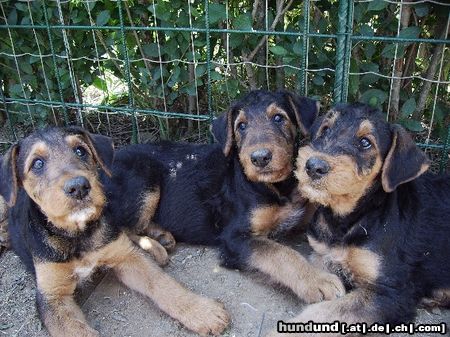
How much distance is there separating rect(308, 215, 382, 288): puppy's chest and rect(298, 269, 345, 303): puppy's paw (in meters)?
0.12

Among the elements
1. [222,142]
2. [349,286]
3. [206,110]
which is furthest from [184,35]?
[349,286]

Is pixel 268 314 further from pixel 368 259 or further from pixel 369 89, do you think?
pixel 369 89

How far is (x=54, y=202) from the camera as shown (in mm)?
3588

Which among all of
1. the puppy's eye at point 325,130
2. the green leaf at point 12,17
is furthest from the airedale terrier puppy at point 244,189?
the green leaf at point 12,17

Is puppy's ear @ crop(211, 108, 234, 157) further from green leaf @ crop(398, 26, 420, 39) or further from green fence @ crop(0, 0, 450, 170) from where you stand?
green leaf @ crop(398, 26, 420, 39)

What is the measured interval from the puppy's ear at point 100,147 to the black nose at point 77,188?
0.51 metres

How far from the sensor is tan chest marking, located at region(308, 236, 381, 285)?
3.65 metres

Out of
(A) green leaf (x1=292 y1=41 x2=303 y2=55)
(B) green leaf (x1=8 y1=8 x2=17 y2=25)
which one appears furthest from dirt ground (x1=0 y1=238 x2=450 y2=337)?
(B) green leaf (x1=8 y1=8 x2=17 y2=25)

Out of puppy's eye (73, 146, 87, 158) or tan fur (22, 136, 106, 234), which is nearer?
tan fur (22, 136, 106, 234)

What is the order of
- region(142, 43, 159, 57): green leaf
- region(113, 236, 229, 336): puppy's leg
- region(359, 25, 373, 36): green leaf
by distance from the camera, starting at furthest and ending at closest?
region(142, 43, 159, 57): green leaf < region(359, 25, 373, 36): green leaf < region(113, 236, 229, 336): puppy's leg

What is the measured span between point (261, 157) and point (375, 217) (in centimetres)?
102

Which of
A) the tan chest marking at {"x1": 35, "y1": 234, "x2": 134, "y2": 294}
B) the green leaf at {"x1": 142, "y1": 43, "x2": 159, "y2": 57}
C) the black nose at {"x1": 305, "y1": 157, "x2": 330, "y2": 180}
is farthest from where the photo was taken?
the green leaf at {"x1": 142, "y1": 43, "x2": 159, "y2": 57}

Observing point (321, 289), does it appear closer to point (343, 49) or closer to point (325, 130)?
point (325, 130)

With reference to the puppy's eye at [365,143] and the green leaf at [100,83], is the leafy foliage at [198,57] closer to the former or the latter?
the green leaf at [100,83]
